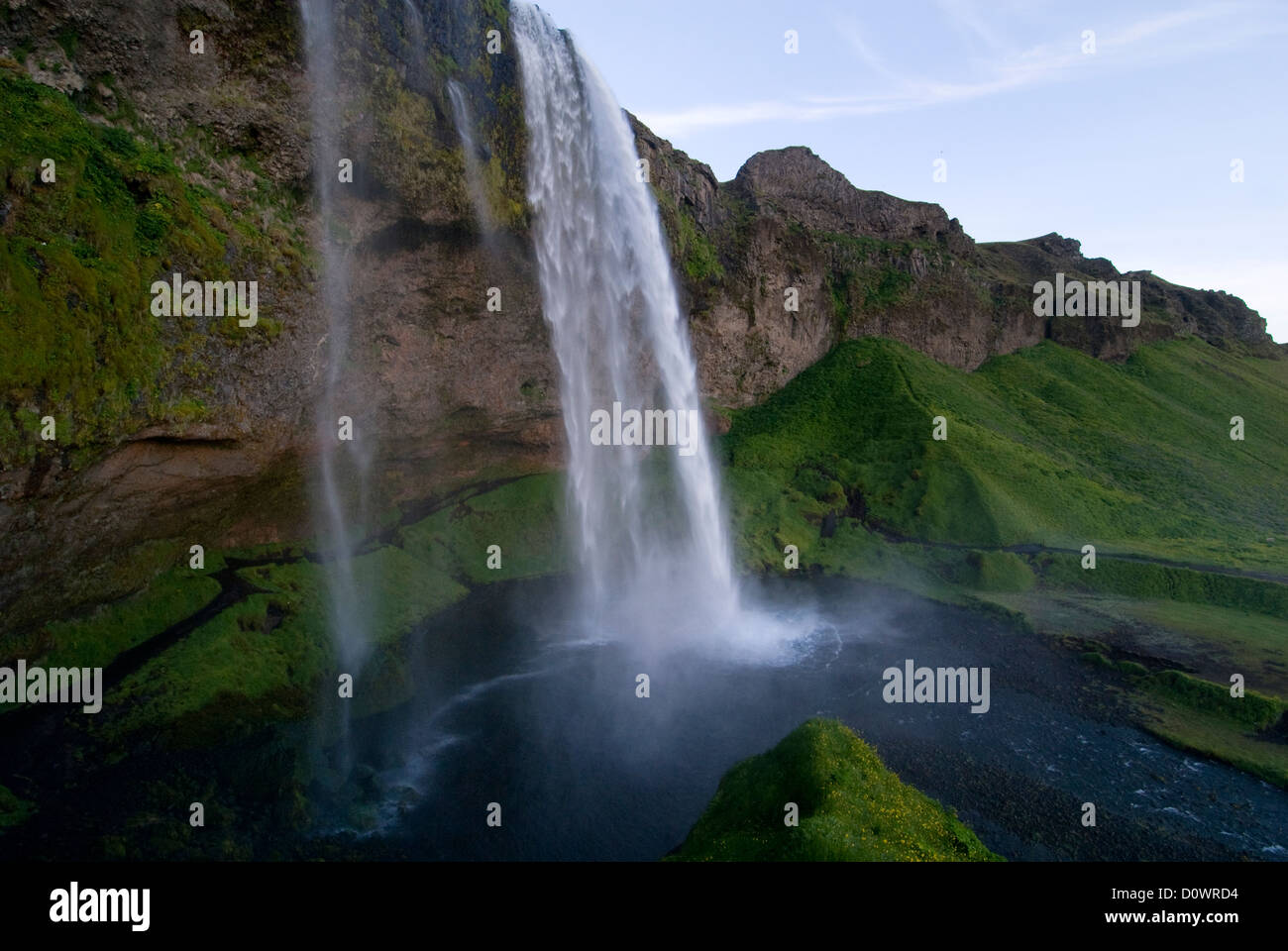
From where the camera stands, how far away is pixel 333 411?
29875 millimetres

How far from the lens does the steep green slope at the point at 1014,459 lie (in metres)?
43.4

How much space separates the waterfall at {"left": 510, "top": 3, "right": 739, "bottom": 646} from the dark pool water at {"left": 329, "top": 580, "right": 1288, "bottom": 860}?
5.45 m

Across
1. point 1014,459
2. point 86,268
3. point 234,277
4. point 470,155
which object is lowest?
point 1014,459

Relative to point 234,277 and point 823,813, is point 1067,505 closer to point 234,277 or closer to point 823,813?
point 823,813

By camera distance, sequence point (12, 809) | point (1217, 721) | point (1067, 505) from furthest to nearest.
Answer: point (1067, 505), point (1217, 721), point (12, 809)

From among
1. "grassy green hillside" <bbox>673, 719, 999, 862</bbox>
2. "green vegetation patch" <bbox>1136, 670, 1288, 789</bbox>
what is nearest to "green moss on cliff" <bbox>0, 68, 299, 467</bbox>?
"grassy green hillside" <bbox>673, 719, 999, 862</bbox>

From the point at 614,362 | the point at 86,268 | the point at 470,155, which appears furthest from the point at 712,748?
the point at 470,155

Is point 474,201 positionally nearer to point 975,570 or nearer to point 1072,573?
point 975,570

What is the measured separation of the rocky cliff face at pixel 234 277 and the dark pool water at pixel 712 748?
1009 cm

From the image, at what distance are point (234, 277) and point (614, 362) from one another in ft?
68.7

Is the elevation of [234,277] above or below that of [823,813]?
above

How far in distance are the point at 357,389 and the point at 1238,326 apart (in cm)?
11362

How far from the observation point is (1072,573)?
38.2 metres

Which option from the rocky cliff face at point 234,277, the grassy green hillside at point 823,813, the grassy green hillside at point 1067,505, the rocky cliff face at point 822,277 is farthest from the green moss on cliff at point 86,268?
the grassy green hillside at point 1067,505
